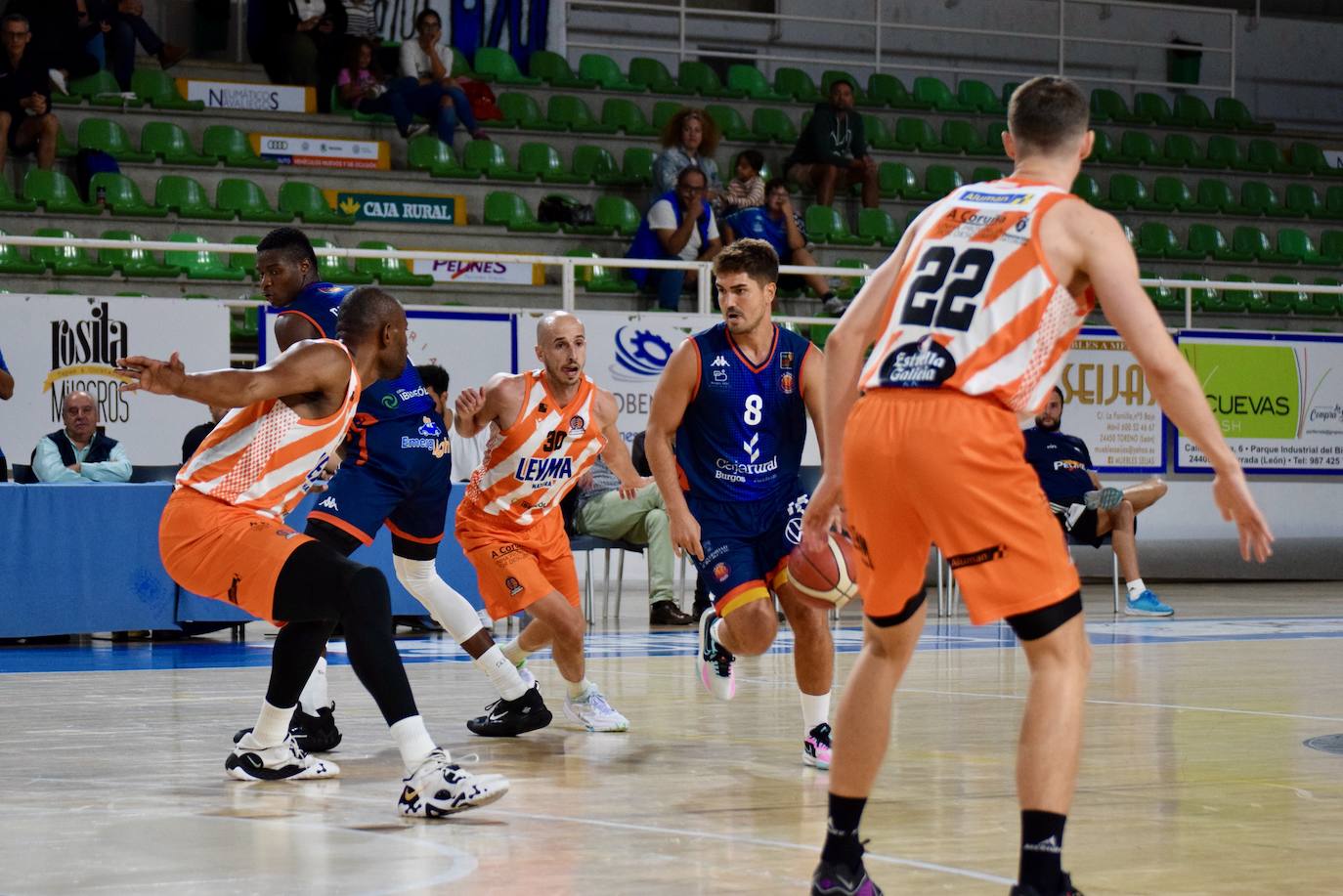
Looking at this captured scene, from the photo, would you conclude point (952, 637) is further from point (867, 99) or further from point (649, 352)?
point (867, 99)

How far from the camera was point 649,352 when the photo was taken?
13.4 meters

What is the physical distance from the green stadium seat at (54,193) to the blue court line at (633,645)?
18.6 ft

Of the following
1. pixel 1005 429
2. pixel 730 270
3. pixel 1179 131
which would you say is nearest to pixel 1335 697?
pixel 730 270

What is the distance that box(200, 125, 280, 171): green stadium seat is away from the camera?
54.4ft

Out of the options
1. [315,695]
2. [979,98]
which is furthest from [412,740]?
[979,98]

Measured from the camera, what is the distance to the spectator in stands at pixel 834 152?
18.1 metres

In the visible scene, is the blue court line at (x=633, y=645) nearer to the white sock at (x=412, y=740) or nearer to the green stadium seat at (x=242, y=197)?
the white sock at (x=412, y=740)

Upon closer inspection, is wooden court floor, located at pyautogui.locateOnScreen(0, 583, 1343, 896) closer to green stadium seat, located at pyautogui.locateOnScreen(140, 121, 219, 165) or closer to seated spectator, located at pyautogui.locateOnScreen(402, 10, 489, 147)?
green stadium seat, located at pyautogui.locateOnScreen(140, 121, 219, 165)

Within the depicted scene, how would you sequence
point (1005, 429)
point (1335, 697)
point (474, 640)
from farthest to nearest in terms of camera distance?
point (1335, 697)
point (474, 640)
point (1005, 429)

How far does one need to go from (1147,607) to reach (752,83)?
32.5 feet

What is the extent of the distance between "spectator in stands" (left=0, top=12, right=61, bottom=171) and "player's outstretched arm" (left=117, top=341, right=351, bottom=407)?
37.3 feet

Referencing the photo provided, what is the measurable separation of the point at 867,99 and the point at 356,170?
665cm

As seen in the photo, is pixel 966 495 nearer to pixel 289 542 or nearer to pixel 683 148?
pixel 289 542

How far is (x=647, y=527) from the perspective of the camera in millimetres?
12297
